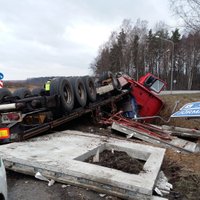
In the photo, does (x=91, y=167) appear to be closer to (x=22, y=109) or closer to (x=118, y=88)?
(x=22, y=109)

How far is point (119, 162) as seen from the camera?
4.52 meters

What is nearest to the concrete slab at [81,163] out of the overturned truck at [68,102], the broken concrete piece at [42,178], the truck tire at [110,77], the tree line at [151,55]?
the broken concrete piece at [42,178]

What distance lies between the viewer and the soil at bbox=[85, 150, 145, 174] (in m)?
4.30

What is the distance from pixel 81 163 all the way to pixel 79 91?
3.73 m

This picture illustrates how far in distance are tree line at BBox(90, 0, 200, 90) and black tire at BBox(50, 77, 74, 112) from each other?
165ft

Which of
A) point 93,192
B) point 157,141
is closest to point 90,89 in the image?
point 157,141

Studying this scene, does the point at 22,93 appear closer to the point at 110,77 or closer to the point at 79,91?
the point at 79,91

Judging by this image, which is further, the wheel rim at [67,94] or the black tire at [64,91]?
the wheel rim at [67,94]

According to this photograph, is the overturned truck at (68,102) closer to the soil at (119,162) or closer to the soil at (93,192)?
the soil at (93,192)

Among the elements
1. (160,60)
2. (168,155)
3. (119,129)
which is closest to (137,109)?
(119,129)

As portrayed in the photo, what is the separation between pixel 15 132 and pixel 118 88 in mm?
5738

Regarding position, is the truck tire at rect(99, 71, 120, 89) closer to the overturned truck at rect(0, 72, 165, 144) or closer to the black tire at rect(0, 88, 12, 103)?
the overturned truck at rect(0, 72, 165, 144)

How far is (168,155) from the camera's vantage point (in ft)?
20.2

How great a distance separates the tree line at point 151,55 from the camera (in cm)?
5884
